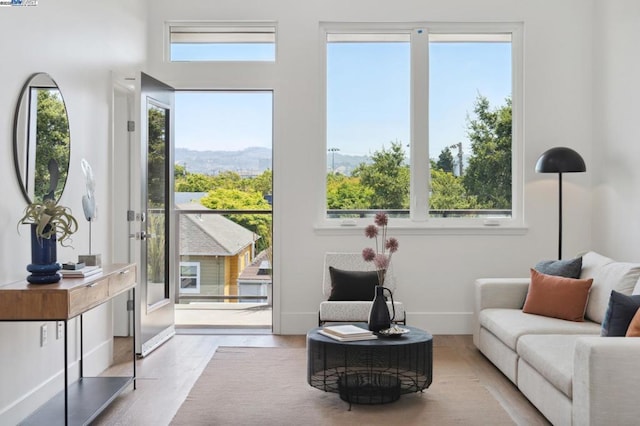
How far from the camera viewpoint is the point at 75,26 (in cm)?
410

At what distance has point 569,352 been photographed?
343 cm

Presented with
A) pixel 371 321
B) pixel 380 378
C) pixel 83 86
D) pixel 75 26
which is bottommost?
pixel 380 378

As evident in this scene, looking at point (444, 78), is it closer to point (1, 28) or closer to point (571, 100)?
point (571, 100)

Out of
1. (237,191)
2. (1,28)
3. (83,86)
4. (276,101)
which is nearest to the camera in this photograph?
(1,28)

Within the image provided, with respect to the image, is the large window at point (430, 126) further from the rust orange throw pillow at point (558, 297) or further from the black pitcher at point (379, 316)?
the black pitcher at point (379, 316)

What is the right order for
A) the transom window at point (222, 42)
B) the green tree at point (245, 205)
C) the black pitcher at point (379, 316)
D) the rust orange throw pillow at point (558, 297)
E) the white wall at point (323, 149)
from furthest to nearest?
the green tree at point (245, 205)
the transom window at point (222, 42)
the white wall at point (323, 149)
the rust orange throw pillow at point (558, 297)
the black pitcher at point (379, 316)

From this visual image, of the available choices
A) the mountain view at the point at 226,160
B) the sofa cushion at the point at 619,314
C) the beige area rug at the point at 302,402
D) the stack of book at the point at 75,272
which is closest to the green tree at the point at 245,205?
the mountain view at the point at 226,160

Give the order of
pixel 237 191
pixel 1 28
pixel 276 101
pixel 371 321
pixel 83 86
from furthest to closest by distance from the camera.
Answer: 1. pixel 237 191
2. pixel 276 101
3. pixel 83 86
4. pixel 371 321
5. pixel 1 28

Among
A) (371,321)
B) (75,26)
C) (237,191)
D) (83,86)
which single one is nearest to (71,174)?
(83,86)

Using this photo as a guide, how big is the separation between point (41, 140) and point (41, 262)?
76cm

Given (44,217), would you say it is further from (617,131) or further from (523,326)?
(617,131)

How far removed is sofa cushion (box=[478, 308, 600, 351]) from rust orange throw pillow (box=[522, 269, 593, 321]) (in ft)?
0.17

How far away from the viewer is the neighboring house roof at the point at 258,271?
666 centimetres

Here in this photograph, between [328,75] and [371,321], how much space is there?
9.15 ft
